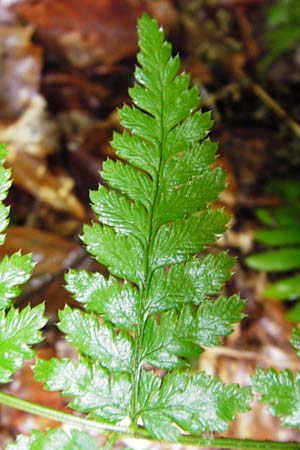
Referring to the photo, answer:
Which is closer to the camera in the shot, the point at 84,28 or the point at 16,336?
the point at 16,336

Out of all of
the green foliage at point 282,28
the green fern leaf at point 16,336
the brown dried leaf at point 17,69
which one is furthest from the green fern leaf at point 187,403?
the green foliage at point 282,28

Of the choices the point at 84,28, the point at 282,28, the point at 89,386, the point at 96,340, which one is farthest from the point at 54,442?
the point at 282,28

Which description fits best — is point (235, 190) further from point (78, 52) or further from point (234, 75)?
point (78, 52)

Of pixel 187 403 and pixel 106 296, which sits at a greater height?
pixel 106 296

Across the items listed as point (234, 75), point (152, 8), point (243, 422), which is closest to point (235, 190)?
point (234, 75)

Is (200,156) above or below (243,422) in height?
above

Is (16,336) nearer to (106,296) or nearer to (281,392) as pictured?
(106,296)
